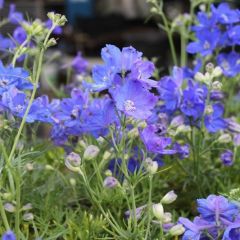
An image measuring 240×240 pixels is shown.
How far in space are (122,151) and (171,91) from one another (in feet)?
1.24

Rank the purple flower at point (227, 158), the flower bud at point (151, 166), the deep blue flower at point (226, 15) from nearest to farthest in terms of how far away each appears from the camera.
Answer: the flower bud at point (151, 166)
the purple flower at point (227, 158)
the deep blue flower at point (226, 15)

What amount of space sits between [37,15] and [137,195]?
2.13 m

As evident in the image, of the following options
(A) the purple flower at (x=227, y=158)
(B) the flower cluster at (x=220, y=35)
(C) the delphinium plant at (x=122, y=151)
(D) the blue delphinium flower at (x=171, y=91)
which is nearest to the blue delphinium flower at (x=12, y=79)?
(C) the delphinium plant at (x=122, y=151)

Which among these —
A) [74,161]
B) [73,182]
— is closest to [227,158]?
[73,182]

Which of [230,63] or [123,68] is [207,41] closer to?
[230,63]

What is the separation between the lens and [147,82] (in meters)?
1.00

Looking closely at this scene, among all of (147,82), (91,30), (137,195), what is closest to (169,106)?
(137,195)

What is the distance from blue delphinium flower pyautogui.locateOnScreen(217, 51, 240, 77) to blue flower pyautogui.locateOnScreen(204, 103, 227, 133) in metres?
0.20

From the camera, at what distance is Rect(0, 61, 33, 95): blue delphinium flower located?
1.04 metres

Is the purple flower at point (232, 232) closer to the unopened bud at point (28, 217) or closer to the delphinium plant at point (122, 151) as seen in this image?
the delphinium plant at point (122, 151)

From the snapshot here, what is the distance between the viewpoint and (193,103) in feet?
4.27

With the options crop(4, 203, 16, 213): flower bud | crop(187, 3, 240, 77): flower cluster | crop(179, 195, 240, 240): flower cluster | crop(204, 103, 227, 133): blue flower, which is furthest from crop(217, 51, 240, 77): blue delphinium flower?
crop(4, 203, 16, 213): flower bud

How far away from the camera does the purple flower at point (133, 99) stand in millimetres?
967

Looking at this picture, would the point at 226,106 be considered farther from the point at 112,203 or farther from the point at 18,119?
the point at 18,119
